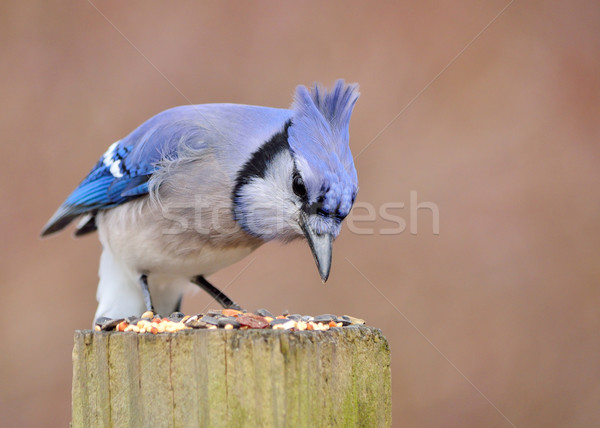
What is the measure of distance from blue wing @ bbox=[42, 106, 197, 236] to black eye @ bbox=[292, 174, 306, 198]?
0.54 metres

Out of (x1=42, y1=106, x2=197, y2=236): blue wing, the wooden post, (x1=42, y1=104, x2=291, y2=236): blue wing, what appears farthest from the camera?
(x1=42, y1=106, x2=197, y2=236): blue wing

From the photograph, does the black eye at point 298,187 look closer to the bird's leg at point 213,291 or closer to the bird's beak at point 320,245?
the bird's beak at point 320,245

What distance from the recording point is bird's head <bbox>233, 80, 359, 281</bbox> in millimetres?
2162

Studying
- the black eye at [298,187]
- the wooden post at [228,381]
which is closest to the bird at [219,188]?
the black eye at [298,187]

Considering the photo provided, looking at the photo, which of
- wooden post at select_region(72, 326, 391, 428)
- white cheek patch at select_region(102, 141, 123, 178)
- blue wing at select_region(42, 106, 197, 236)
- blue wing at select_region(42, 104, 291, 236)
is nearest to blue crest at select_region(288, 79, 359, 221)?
blue wing at select_region(42, 104, 291, 236)

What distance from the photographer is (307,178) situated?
219 centimetres

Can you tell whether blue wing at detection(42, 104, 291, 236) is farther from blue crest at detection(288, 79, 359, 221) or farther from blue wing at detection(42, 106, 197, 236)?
blue crest at detection(288, 79, 359, 221)

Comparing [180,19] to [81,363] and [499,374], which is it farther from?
[81,363]

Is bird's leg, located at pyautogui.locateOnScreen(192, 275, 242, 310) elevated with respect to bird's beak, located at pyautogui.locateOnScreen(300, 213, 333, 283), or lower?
lower

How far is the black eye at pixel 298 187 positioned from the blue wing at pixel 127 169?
54 centimetres

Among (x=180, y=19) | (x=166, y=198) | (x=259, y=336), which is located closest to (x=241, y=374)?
(x=259, y=336)

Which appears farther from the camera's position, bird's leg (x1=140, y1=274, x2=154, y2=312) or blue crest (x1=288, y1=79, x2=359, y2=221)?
bird's leg (x1=140, y1=274, x2=154, y2=312)

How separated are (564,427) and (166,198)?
2.53 metres

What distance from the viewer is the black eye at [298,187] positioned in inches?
88.2
